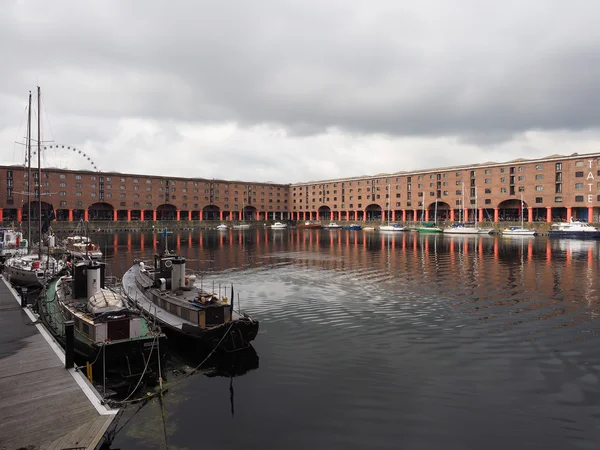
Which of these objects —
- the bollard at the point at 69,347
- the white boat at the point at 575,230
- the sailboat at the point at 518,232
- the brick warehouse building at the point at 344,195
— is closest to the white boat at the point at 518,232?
the sailboat at the point at 518,232

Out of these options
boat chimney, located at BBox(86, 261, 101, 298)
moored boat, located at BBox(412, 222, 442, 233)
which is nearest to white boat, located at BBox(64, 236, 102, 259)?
boat chimney, located at BBox(86, 261, 101, 298)

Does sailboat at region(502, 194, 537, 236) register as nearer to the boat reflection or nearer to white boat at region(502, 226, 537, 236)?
white boat at region(502, 226, 537, 236)

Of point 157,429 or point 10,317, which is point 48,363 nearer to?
point 157,429

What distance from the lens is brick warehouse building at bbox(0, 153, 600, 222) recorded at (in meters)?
114

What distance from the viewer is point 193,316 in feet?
64.6

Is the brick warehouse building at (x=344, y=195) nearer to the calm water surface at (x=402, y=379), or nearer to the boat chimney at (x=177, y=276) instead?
the boat chimney at (x=177, y=276)

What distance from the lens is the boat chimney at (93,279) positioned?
23219 millimetres

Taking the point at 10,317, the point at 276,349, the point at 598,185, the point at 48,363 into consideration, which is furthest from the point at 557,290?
the point at 598,185

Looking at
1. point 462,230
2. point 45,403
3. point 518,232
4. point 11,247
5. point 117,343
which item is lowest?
point 45,403

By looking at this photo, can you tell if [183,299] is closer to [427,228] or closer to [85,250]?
[85,250]

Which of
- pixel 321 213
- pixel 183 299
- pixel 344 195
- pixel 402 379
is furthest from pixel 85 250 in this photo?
pixel 321 213

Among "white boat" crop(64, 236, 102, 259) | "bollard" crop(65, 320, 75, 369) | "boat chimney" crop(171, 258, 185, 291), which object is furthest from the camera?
"white boat" crop(64, 236, 102, 259)

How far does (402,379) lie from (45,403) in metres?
13.0

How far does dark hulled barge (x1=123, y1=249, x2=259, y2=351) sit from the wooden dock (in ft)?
17.4
